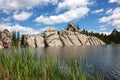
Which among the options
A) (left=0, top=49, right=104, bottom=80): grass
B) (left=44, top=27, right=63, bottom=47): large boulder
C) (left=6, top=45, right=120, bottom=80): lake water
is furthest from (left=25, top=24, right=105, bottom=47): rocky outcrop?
(left=0, top=49, right=104, bottom=80): grass

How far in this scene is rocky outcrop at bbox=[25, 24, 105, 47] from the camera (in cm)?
15025

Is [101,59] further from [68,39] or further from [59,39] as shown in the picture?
[68,39]

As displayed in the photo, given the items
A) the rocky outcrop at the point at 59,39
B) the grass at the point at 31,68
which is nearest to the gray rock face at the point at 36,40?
the rocky outcrop at the point at 59,39

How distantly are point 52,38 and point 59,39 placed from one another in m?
6.15

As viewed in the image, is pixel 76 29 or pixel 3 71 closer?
pixel 3 71

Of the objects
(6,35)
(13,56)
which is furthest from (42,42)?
(13,56)

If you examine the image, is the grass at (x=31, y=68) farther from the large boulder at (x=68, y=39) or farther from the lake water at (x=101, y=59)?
the large boulder at (x=68, y=39)

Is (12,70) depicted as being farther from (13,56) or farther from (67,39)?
(67,39)

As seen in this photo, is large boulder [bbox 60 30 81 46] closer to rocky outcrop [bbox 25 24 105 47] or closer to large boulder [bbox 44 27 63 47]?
rocky outcrop [bbox 25 24 105 47]

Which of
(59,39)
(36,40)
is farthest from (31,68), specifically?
(59,39)

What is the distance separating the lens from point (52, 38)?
152 meters

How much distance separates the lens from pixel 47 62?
9.40 metres

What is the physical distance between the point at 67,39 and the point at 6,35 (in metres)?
44.0

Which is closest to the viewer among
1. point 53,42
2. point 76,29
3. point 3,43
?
point 3,43
